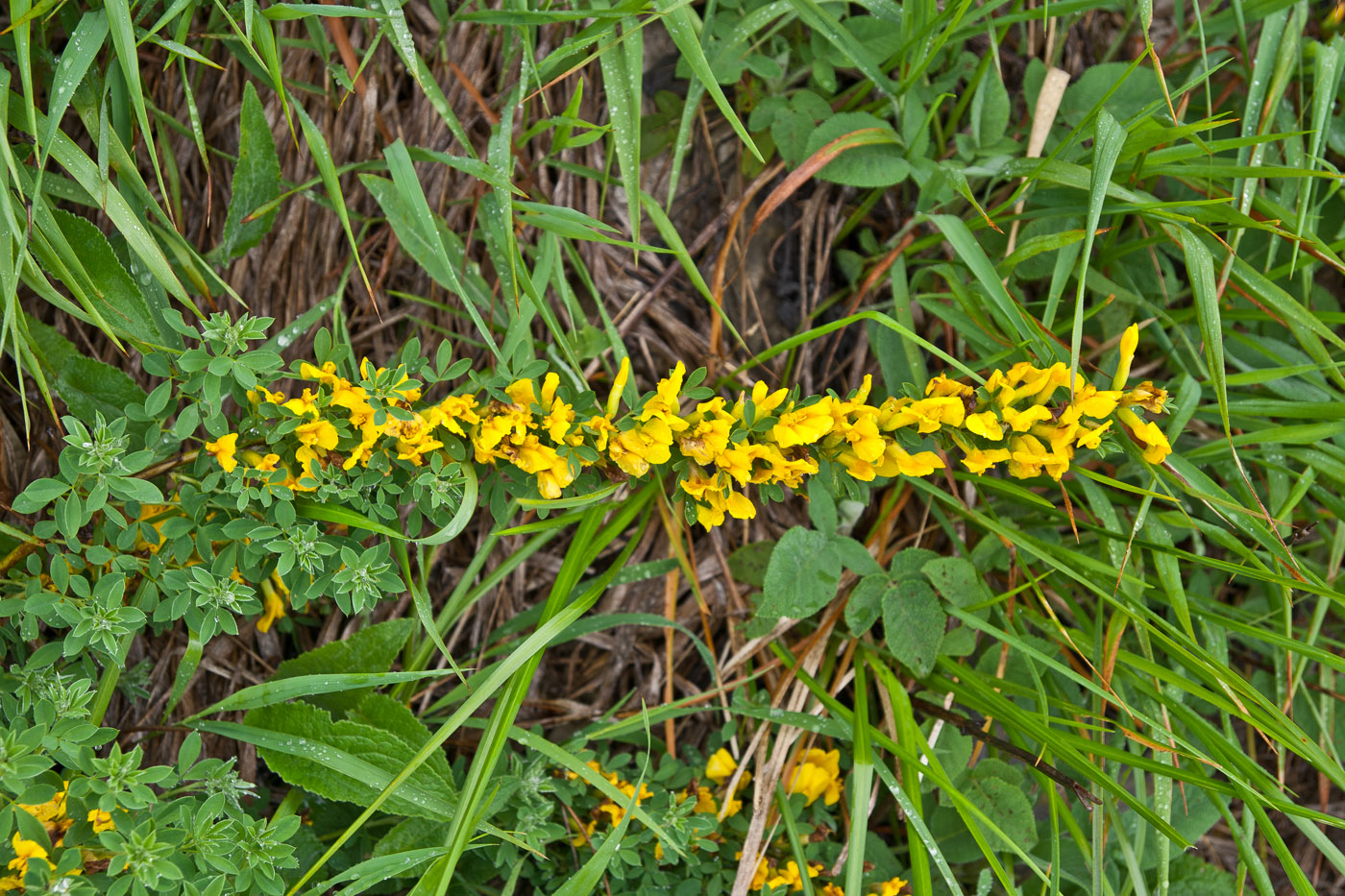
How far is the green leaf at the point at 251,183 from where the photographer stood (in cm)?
163

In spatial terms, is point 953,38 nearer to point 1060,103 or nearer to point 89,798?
point 1060,103

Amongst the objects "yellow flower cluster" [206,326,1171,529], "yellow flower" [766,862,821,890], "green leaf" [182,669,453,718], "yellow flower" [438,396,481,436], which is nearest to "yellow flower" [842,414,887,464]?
"yellow flower cluster" [206,326,1171,529]

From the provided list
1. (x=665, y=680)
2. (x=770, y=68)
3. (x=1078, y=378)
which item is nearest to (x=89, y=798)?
(x=665, y=680)

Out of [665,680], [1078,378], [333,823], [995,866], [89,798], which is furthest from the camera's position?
[665,680]

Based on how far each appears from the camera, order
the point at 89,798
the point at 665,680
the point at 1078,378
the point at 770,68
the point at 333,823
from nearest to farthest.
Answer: the point at 89,798
the point at 1078,378
the point at 333,823
the point at 770,68
the point at 665,680

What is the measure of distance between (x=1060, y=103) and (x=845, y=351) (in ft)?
2.39

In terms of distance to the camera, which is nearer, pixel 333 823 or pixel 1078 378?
pixel 1078 378

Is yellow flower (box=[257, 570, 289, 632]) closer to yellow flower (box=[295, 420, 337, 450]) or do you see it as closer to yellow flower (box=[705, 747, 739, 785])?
yellow flower (box=[295, 420, 337, 450])

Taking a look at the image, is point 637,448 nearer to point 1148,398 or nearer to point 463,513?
point 463,513

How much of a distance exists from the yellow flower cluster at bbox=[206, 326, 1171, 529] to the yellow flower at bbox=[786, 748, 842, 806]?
750 millimetres

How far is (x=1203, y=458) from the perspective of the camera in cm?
174

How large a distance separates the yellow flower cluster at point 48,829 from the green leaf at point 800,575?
111 cm

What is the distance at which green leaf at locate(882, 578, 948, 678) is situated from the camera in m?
1.71

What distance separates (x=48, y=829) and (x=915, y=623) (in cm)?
153
